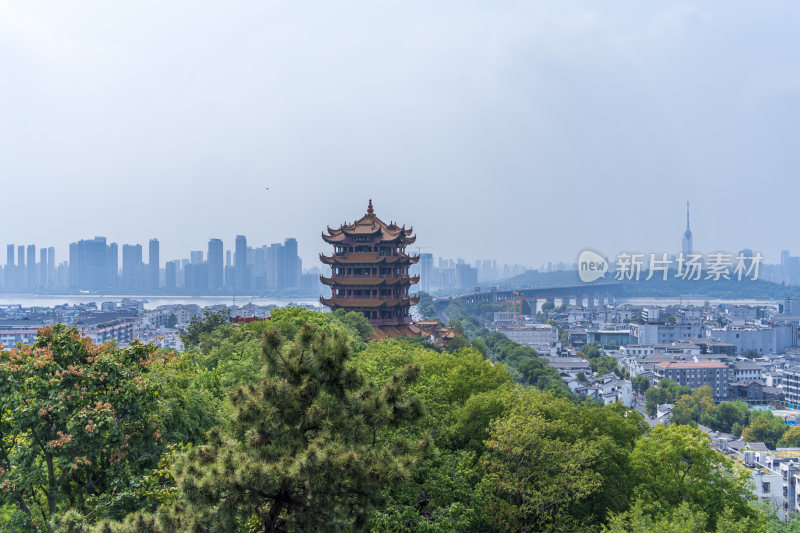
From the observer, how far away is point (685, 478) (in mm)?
11344

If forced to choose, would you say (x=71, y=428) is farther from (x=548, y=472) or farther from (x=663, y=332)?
(x=663, y=332)

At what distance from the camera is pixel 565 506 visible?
9.98 meters

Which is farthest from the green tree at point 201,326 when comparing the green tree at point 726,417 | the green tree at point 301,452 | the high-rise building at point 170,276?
the high-rise building at point 170,276

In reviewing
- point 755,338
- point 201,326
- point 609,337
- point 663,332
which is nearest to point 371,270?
point 201,326

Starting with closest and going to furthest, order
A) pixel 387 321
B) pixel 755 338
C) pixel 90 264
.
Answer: pixel 387 321 < pixel 755 338 < pixel 90 264

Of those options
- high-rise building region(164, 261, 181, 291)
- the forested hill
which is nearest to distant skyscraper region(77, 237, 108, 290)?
high-rise building region(164, 261, 181, 291)

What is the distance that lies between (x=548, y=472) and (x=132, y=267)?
125499mm

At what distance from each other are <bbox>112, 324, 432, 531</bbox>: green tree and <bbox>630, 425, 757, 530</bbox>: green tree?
646 centimetres

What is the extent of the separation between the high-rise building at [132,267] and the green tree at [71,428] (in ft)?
402

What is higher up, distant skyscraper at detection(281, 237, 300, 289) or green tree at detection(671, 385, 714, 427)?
distant skyscraper at detection(281, 237, 300, 289)

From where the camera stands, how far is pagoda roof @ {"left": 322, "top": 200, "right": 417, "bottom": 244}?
3138cm

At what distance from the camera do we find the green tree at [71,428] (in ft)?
24.2

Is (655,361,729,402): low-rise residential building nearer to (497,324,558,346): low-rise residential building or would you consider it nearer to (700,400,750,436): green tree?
(700,400,750,436): green tree

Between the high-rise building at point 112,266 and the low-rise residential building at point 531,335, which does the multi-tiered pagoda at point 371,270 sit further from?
the high-rise building at point 112,266
